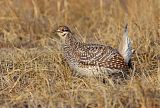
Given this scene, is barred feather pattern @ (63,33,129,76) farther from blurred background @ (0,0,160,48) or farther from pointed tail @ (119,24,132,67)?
blurred background @ (0,0,160,48)

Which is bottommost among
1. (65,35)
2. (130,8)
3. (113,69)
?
(113,69)

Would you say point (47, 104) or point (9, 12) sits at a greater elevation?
point (9, 12)

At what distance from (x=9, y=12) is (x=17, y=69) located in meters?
3.03

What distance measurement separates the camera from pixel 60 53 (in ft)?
23.3

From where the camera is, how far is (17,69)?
646cm

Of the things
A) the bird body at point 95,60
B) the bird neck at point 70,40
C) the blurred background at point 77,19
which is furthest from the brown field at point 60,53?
the bird neck at point 70,40

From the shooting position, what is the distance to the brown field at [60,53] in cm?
516

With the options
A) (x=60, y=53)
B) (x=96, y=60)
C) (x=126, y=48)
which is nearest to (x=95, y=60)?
(x=96, y=60)

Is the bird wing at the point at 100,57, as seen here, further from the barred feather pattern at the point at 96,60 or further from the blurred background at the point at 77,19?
the blurred background at the point at 77,19

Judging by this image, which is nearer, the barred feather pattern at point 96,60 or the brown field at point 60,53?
the brown field at point 60,53

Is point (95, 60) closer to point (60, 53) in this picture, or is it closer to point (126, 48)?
point (126, 48)

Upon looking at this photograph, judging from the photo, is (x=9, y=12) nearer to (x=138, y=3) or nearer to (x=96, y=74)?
(x=138, y=3)

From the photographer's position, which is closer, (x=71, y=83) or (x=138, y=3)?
(x=71, y=83)

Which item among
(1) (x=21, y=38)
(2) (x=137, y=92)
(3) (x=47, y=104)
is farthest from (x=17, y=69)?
(1) (x=21, y=38)
